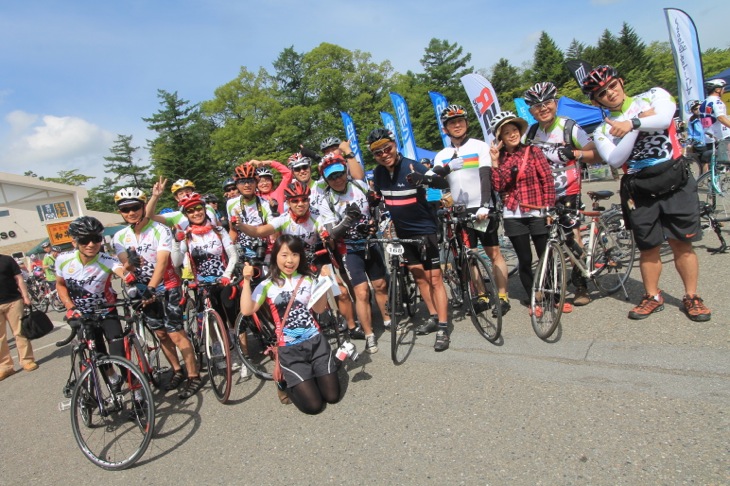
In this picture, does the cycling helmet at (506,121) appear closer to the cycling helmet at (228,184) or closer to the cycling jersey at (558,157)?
the cycling jersey at (558,157)

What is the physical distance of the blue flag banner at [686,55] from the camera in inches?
351

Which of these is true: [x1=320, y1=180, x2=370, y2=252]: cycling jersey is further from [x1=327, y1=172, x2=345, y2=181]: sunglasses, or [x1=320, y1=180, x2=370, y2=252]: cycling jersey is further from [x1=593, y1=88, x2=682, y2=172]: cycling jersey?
[x1=593, y1=88, x2=682, y2=172]: cycling jersey

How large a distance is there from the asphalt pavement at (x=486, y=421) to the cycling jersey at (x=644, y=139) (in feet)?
4.87

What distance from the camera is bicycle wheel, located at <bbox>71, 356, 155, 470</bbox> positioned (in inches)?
126

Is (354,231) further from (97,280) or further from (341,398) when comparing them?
(97,280)

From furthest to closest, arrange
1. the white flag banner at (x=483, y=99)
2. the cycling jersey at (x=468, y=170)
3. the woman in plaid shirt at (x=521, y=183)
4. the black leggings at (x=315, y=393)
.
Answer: the white flag banner at (x=483, y=99) → the cycling jersey at (x=468, y=170) → the woman in plaid shirt at (x=521, y=183) → the black leggings at (x=315, y=393)

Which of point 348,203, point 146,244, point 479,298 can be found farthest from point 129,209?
point 479,298

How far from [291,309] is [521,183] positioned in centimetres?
265

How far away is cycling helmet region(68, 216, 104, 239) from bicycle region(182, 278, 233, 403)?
103cm

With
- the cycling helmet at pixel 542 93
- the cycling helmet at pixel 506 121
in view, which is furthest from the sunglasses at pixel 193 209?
the cycling helmet at pixel 542 93

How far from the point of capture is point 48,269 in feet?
48.3

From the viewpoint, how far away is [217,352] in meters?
4.09

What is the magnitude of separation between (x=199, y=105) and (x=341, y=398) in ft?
155

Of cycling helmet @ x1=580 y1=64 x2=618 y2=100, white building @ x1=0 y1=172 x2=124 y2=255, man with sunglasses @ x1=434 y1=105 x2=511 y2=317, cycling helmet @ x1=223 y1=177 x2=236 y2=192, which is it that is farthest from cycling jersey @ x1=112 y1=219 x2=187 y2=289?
white building @ x1=0 y1=172 x2=124 y2=255
